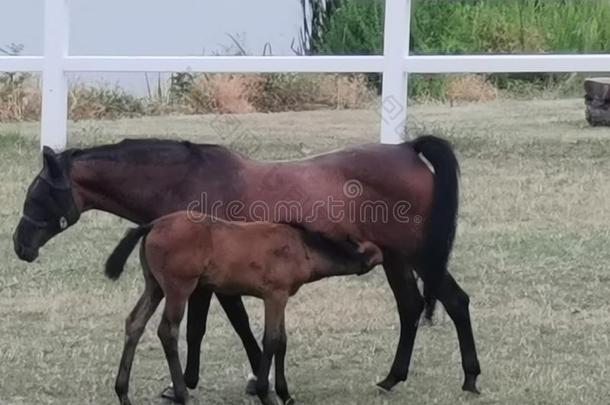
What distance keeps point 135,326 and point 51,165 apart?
29.6 inches

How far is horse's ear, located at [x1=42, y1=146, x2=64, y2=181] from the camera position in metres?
5.61

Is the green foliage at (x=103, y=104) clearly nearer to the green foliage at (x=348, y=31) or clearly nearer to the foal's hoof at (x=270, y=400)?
the green foliage at (x=348, y=31)

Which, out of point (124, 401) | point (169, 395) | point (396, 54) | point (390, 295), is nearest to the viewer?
point (124, 401)

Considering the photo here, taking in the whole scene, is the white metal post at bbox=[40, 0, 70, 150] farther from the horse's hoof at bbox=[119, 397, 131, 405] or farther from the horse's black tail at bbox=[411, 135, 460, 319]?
the horse's black tail at bbox=[411, 135, 460, 319]

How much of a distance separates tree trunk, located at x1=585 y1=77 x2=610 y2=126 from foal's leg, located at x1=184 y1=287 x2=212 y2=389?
6205 mm

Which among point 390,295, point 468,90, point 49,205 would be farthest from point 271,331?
point 468,90

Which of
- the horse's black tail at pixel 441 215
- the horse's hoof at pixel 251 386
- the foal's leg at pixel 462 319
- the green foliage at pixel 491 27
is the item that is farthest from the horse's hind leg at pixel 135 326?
the green foliage at pixel 491 27

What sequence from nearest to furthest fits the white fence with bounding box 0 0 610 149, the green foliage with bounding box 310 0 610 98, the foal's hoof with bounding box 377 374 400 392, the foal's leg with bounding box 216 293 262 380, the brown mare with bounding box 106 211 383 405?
the brown mare with bounding box 106 211 383 405 → the foal's leg with bounding box 216 293 262 380 → the foal's hoof with bounding box 377 374 400 392 → the white fence with bounding box 0 0 610 149 → the green foliage with bounding box 310 0 610 98

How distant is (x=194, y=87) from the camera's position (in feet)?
38.3

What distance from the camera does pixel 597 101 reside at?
37.9ft

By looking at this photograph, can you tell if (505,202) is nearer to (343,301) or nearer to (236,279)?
(343,301)

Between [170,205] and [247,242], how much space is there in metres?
0.42

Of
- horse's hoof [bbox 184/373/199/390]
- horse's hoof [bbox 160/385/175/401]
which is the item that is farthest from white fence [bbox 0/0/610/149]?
horse's hoof [bbox 160/385/175/401]

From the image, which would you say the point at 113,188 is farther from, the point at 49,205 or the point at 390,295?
the point at 390,295
